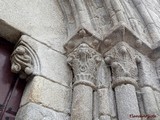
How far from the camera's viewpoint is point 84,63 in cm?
182

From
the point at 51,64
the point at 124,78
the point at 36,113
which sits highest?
the point at 51,64

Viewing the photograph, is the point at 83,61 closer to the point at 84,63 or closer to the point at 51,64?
the point at 84,63

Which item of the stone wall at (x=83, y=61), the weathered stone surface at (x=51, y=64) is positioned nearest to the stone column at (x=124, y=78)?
the stone wall at (x=83, y=61)

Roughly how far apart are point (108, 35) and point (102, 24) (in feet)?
1.02

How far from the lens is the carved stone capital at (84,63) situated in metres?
1.74

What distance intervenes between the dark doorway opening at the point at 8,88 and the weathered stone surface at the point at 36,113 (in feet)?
0.33

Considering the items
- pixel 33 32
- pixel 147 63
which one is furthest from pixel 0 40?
pixel 147 63

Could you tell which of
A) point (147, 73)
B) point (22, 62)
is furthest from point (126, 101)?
point (22, 62)

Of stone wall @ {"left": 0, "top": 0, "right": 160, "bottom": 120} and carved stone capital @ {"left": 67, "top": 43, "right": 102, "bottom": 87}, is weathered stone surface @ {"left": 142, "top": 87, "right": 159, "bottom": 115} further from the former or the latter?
carved stone capital @ {"left": 67, "top": 43, "right": 102, "bottom": 87}

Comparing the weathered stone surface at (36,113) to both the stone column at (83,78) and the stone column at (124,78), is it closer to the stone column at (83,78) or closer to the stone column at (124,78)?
the stone column at (83,78)

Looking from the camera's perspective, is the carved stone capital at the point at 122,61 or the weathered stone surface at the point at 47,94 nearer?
the weathered stone surface at the point at 47,94

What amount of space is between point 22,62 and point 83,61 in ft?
1.82

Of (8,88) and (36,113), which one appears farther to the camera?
(8,88)

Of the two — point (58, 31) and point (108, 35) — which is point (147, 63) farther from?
point (58, 31)
